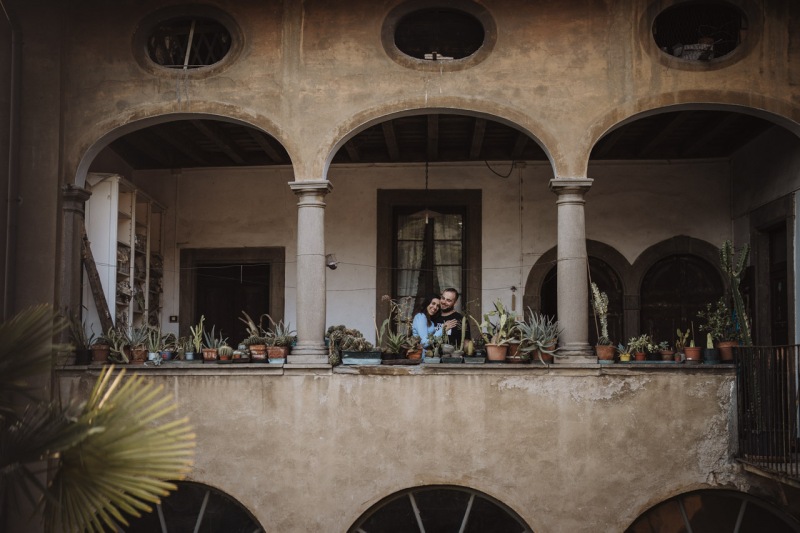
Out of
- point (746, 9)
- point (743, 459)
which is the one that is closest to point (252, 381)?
point (743, 459)

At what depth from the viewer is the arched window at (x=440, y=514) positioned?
374 inches

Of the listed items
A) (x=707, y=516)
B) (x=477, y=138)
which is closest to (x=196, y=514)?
(x=707, y=516)

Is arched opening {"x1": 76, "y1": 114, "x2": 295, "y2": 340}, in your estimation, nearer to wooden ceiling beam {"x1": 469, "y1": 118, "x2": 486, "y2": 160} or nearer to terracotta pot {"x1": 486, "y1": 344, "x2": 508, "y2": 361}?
wooden ceiling beam {"x1": 469, "y1": 118, "x2": 486, "y2": 160}

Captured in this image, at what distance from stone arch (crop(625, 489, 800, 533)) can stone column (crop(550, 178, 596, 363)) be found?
5.65ft

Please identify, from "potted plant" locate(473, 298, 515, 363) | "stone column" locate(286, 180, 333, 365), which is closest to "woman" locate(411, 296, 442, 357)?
"potted plant" locate(473, 298, 515, 363)

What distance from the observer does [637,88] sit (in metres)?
9.60

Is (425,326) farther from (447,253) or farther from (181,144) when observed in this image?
(181,144)

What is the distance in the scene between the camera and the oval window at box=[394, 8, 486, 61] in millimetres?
10062

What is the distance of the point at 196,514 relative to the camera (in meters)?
9.76

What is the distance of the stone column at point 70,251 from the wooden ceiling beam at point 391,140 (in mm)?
3462

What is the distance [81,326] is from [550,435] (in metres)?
5.00

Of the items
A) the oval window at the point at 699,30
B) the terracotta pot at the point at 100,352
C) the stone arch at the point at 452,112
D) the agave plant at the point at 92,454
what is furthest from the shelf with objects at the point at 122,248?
the oval window at the point at 699,30

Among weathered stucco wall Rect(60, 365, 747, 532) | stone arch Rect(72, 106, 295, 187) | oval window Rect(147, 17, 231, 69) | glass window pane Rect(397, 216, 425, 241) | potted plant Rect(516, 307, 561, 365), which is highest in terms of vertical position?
oval window Rect(147, 17, 231, 69)

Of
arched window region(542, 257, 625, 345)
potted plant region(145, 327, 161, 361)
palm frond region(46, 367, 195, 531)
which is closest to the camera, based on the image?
palm frond region(46, 367, 195, 531)
